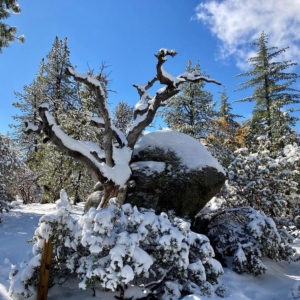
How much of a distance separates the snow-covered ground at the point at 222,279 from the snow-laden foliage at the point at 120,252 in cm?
26

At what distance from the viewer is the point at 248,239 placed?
5773 mm

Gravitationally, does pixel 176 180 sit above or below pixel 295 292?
above

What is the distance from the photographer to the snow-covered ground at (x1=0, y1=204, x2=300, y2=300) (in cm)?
367

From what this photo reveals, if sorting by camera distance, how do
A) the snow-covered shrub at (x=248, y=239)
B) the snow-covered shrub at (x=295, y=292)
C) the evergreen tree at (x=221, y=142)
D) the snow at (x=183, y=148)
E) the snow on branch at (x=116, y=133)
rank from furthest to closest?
the evergreen tree at (x=221, y=142), the snow on branch at (x=116, y=133), the snow at (x=183, y=148), the snow-covered shrub at (x=248, y=239), the snow-covered shrub at (x=295, y=292)

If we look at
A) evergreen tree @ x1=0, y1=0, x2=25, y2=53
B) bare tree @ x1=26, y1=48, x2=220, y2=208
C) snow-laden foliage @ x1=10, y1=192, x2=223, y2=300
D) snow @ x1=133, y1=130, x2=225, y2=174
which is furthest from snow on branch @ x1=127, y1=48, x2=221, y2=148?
evergreen tree @ x1=0, y1=0, x2=25, y2=53

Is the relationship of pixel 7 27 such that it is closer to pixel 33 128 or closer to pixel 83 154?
pixel 33 128

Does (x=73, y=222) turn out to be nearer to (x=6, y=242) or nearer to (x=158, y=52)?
(x=6, y=242)

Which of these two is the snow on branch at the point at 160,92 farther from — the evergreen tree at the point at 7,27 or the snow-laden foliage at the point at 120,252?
the evergreen tree at the point at 7,27

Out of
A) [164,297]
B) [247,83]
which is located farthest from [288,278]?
[247,83]

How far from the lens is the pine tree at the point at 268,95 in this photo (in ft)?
Answer: 46.2

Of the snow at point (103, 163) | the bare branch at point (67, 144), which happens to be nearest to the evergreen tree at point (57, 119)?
the bare branch at point (67, 144)

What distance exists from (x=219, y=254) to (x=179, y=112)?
894cm

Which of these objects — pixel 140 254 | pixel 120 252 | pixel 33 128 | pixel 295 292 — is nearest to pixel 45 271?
pixel 120 252

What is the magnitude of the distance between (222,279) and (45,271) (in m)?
3.31
